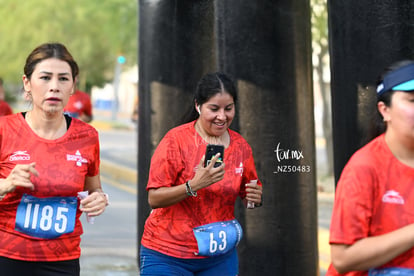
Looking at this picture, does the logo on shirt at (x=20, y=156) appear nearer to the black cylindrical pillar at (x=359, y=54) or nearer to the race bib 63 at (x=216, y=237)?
the race bib 63 at (x=216, y=237)

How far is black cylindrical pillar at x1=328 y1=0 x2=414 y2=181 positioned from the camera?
5258 mm

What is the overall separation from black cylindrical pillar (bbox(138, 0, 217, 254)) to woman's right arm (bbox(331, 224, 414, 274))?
4.79 m

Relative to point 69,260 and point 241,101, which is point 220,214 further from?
point 241,101

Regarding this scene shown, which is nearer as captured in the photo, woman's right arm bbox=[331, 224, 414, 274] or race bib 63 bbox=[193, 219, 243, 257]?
woman's right arm bbox=[331, 224, 414, 274]

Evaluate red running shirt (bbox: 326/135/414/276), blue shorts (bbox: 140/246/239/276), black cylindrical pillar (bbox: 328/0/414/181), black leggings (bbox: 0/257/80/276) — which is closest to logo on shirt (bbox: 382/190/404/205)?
red running shirt (bbox: 326/135/414/276)

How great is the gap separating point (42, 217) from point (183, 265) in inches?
32.0

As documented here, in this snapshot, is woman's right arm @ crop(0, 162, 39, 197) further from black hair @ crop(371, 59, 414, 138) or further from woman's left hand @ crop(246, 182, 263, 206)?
black hair @ crop(371, 59, 414, 138)

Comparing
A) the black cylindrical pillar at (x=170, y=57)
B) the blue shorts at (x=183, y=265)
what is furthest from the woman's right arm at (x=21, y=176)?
the black cylindrical pillar at (x=170, y=57)

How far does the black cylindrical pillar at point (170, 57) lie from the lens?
7.64 m

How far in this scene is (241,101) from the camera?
22.1ft

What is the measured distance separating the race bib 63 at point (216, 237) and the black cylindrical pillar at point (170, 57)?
317cm

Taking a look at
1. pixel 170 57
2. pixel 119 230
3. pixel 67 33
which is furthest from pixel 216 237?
pixel 67 33

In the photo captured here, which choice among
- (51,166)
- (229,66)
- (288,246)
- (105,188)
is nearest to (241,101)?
(229,66)

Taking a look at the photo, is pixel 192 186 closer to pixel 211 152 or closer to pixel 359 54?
pixel 211 152
